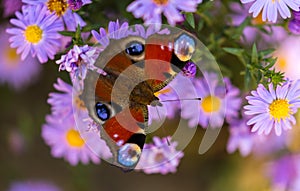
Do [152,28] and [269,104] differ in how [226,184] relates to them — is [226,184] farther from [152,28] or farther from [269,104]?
[152,28]

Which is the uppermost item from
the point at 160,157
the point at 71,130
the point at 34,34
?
the point at 34,34

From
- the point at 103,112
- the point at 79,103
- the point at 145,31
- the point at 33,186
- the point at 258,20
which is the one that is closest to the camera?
the point at 103,112

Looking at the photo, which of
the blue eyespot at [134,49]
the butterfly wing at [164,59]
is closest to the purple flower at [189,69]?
the butterfly wing at [164,59]

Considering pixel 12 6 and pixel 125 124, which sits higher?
pixel 12 6

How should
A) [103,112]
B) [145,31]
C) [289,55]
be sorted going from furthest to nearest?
[289,55] → [145,31] → [103,112]

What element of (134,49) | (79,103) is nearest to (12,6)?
(79,103)

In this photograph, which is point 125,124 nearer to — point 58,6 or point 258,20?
point 58,6

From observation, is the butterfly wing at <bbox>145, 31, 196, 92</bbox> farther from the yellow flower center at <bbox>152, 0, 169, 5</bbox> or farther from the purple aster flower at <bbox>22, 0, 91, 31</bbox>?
the purple aster flower at <bbox>22, 0, 91, 31</bbox>
